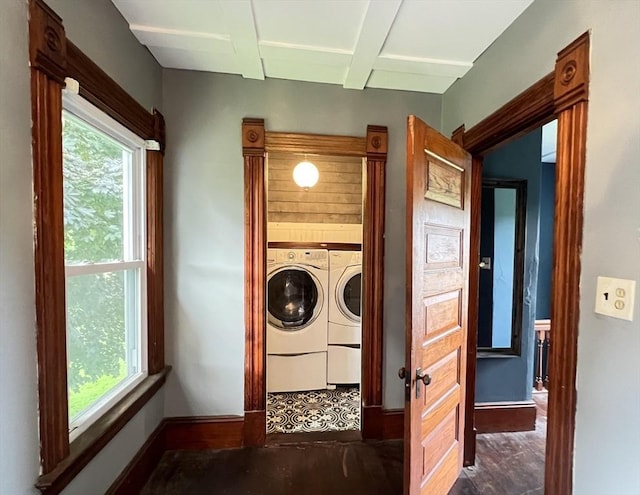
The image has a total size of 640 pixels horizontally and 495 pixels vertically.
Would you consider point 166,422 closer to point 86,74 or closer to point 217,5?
point 86,74

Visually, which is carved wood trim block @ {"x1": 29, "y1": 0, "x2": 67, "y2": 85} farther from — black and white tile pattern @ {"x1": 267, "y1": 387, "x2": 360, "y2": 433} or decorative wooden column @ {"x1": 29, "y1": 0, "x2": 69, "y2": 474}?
black and white tile pattern @ {"x1": 267, "y1": 387, "x2": 360, "y2": 433}

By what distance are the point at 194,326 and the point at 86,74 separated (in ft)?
4.87

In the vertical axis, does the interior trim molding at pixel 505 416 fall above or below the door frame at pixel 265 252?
below

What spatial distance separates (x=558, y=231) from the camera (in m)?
1.28

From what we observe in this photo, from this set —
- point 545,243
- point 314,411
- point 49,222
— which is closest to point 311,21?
point 49,222

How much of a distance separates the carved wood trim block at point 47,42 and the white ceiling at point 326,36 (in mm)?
496

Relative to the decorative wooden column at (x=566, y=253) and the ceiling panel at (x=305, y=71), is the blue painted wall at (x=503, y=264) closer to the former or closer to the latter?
the decorative wooden column at (x=566, y=253)

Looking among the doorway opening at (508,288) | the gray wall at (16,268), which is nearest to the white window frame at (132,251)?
the gray wall at (16,268)

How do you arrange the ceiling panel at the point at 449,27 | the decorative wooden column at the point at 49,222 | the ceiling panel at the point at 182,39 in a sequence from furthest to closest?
the ceiling panel at the point at 182,39 < the ceiling panel at the point at 449,27 < the decorative wooden column at the point at 49,222

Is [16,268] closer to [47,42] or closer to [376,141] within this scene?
[47,42]

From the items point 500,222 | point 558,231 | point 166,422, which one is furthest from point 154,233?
point 500,222

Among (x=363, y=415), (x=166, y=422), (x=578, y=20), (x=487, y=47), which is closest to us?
(x=578, y=20)

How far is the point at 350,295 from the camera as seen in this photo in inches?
124

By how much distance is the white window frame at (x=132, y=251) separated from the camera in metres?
1.44
